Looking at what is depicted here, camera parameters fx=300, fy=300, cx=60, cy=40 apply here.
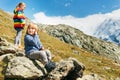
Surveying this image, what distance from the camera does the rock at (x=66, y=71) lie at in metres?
16.2

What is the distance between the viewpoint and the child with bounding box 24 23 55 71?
1722 centimetres

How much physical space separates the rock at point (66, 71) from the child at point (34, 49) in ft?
2.50

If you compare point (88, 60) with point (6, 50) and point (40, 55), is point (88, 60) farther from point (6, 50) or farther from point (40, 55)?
point (40, 55)

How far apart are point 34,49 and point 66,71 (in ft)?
8.05

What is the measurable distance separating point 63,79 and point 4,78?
3319 millimetres

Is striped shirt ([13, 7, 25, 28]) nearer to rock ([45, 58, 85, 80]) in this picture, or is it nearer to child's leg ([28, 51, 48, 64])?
child's leg ([28, 51, 48, 64])

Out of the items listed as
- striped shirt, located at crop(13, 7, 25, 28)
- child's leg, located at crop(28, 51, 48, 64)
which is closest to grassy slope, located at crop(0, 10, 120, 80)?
child's leg, located at crop(28, 51, 48, 64)

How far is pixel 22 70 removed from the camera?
1650 cm

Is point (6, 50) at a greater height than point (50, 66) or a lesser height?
greater

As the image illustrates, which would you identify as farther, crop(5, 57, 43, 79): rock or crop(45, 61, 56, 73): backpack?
crop(45, 61, 56, 73): backpack

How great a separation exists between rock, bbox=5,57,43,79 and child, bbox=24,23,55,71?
0.60 m

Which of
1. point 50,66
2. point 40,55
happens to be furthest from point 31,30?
point 50,66

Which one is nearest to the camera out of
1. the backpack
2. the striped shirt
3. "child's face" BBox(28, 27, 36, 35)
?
the backpack

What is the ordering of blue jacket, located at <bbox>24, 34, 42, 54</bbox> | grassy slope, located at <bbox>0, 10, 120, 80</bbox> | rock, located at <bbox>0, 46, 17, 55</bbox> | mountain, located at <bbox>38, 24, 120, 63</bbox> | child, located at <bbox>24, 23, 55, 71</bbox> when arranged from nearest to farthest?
1. child, located at <bbox>24, 23, 55, 71</bbox>
2. blue jacket, located at <bbox>24, 34, 42, 54</bbox>
3. rock, located at <bbox>0, 46, 17, 55</bbox>
4. grassy slope, located at <bbox>0, 10, 120, 80</bbox>
5. mountain, located at <bbox>38, 24, 120, 63</bbox>
